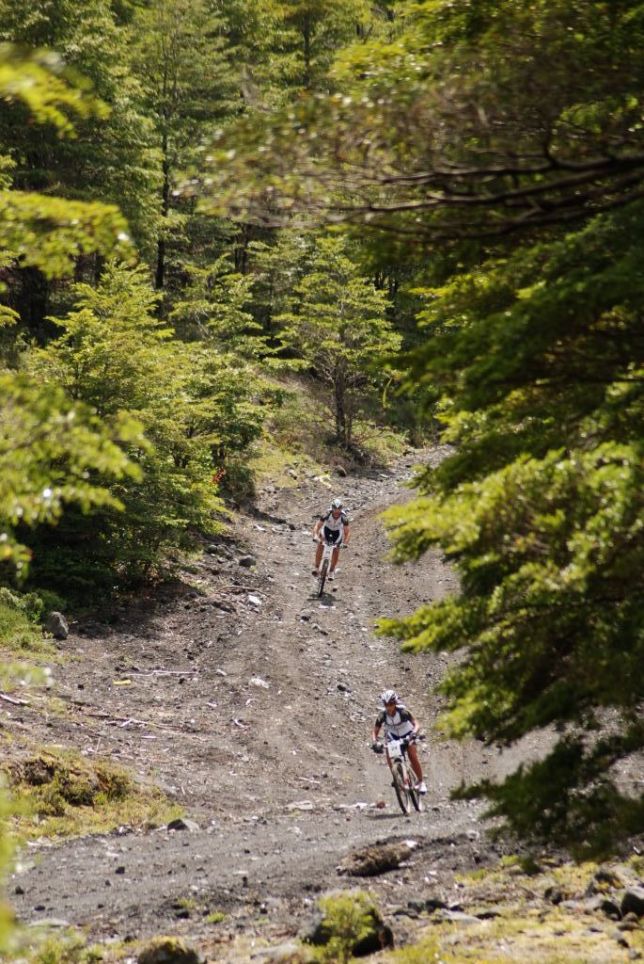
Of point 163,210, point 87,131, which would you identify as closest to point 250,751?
point 87,131

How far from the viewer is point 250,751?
44.9 ft

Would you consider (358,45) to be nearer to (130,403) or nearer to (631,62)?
(631,62)

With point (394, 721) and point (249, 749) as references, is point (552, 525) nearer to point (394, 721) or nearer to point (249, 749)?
point (394, 721)

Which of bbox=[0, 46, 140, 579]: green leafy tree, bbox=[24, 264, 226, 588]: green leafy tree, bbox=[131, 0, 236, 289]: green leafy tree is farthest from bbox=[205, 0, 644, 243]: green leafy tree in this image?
bbox=[131, 0, 236, 289]: green leafy tree

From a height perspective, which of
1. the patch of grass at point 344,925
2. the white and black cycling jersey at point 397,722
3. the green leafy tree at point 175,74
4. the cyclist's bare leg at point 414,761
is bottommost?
the patch of grass at point 344,925

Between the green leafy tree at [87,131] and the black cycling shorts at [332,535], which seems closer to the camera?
the black cycling shorts at [332,535]

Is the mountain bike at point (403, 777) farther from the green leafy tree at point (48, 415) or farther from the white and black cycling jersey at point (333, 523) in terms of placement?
the white and black cycling jersey at point (333, 523)

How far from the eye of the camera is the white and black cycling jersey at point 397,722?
12.5m

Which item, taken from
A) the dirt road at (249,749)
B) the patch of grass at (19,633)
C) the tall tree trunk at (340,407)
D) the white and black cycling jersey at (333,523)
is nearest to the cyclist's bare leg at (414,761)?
the dirt road at (249,749)

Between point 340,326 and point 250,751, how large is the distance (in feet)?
76.5

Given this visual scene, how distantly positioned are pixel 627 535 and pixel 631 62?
10.3 feet

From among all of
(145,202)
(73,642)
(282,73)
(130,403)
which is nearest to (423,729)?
(73,642)

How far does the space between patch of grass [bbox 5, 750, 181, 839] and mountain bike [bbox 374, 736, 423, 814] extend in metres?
2.88

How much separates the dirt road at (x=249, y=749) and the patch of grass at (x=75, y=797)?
38 cm
